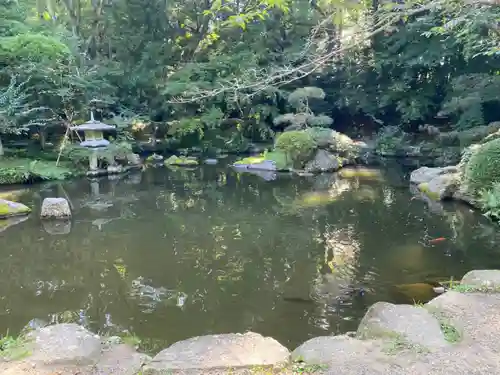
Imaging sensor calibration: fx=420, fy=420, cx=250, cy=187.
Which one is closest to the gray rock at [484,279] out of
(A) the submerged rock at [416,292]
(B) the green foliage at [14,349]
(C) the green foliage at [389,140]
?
(A) the submerged rock at [416,292]

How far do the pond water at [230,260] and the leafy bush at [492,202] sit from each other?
0.67 feet

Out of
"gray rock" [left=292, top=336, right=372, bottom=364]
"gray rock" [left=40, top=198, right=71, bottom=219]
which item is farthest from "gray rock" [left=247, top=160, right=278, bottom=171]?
"gray rock" [left=292, top=336, right=372, bottom=364]

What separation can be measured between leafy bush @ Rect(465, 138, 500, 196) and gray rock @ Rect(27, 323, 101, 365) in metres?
7.69

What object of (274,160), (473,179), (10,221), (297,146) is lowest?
(10,221)

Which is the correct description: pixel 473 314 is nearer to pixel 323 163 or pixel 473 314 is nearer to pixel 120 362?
pixel 120 362

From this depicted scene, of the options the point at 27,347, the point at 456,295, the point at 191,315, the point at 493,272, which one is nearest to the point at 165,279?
the point at 191,315

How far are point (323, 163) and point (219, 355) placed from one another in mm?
11836

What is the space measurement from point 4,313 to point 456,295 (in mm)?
4641

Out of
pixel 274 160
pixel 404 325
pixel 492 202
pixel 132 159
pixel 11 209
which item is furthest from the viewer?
pixel 132 159

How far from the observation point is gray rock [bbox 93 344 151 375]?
2.77 m

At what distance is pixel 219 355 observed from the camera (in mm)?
2926

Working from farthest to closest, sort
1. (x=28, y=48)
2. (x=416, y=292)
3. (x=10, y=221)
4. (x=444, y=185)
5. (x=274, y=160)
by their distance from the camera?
(x=274, y=160) < (x=28, y=48) < (x=444, y=185) < (x=10, y=221) < (x=416, y=292)

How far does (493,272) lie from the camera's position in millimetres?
4219

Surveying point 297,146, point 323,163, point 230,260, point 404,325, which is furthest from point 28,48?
point 404,325
